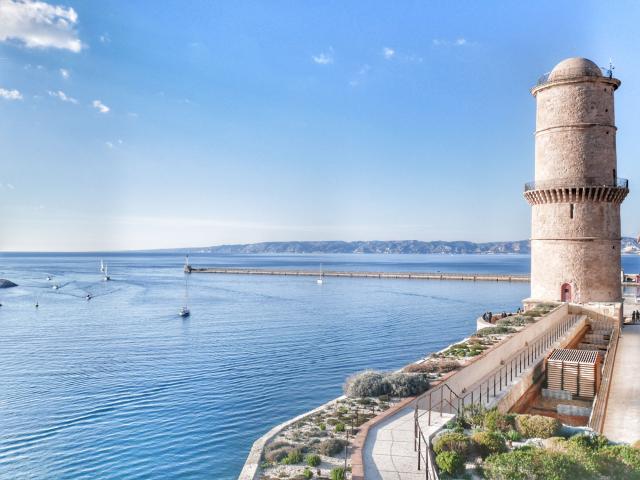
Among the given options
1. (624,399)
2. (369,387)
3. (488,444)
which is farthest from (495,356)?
(488,444)

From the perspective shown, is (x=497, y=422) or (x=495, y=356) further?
(x=495, y=356)

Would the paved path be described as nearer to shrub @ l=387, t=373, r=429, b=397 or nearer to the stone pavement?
shrub @ l=387, t=373, r=429, b=397

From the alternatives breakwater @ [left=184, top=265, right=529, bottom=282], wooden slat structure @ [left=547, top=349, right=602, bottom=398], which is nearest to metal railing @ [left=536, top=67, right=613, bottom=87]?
wooden slat structure @ [left=547, top=349, right=602, bottom=398]

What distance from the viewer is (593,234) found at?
3425 cm

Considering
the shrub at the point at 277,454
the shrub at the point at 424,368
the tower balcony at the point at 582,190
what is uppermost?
the tower balcony at the point at 582,190

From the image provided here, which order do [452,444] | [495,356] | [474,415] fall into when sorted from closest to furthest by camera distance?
[452,444], [474,415], [495,356]

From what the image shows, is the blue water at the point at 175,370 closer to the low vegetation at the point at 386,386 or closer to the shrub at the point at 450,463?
the low vegetation at the point at 386,386

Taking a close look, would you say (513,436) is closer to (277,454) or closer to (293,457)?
(293,457)

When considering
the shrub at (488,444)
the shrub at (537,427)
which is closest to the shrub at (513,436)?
the shrub at (537,427)

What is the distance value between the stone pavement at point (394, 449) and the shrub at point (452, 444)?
0.61m

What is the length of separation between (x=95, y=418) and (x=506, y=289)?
89358mm

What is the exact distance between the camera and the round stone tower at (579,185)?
112ft

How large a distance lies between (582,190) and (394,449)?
27748 millimetres

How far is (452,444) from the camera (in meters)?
11.5
